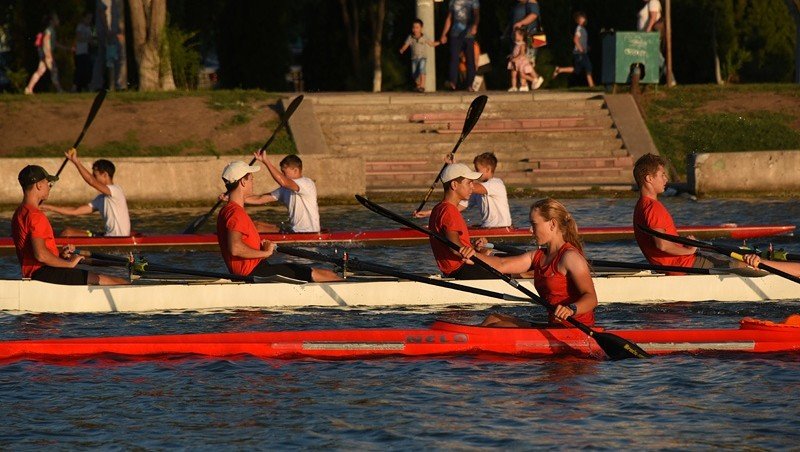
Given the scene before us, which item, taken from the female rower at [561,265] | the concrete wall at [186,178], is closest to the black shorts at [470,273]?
the female rower at [561,265]

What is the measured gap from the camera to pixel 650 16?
29328 millimetres

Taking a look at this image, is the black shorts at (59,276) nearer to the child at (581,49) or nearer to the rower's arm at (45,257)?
the rower's arm at (45,257)

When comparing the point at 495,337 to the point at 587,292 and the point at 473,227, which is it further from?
the point at 473,227

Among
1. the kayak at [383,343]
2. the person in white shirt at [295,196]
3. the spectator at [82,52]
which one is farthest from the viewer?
the spectator at [82,52]

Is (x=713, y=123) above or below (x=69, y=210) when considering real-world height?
above

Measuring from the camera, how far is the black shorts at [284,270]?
14820 millimetres

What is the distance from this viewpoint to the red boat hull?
1241 cm

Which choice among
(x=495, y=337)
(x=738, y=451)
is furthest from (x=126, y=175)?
(x=738, y=451)

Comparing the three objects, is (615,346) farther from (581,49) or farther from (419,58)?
(581,49)

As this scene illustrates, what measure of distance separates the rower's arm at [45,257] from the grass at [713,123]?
47.9ft

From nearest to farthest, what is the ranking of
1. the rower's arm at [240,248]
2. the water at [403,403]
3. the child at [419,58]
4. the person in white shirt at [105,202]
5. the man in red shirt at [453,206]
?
the water at [403,403]
the man in red shirt at [453,206]
the rower's arm at [240,248]
the person in white shirt at [105,202]
the child at [419,58]

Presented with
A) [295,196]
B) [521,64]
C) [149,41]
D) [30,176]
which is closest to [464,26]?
[521,64]

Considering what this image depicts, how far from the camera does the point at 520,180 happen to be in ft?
84.9

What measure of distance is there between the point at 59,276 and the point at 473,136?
13.4m
